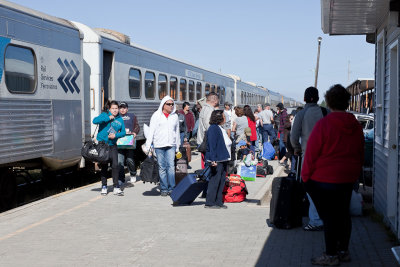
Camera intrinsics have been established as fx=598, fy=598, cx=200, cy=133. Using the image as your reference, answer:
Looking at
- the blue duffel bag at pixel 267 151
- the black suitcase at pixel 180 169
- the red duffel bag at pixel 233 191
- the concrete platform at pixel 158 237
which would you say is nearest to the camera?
the concrete platform at pixel 158 237

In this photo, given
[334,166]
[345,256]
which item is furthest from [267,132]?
[334,166]

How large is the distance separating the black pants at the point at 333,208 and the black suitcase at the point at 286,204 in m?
1.76

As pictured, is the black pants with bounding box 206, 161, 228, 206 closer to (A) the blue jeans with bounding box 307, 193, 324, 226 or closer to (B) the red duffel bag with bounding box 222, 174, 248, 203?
(B) the red duffel bag with bounding box 222, 174, 248, 203

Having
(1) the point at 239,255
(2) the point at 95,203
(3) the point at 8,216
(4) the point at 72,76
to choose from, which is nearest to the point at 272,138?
(4) the point at 72,76

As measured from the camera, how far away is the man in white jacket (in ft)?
34.4

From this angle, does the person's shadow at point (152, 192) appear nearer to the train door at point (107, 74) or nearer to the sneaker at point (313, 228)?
the train door at point (107, 74)

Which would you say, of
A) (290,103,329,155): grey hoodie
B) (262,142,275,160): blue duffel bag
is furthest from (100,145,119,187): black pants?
(262,142,275,160): blue duffel bag

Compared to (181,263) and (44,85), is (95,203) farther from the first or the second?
(181,263)

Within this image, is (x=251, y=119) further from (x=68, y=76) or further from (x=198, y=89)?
(x=198, y=89)

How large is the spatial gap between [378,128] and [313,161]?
4.08 meters

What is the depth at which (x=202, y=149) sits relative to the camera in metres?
10.0

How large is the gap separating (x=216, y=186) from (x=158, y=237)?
2325mm

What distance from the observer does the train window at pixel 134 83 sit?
15493 millimetres

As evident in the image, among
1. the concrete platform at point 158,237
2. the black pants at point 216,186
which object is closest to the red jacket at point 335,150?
the concrete platform at point 158,237
